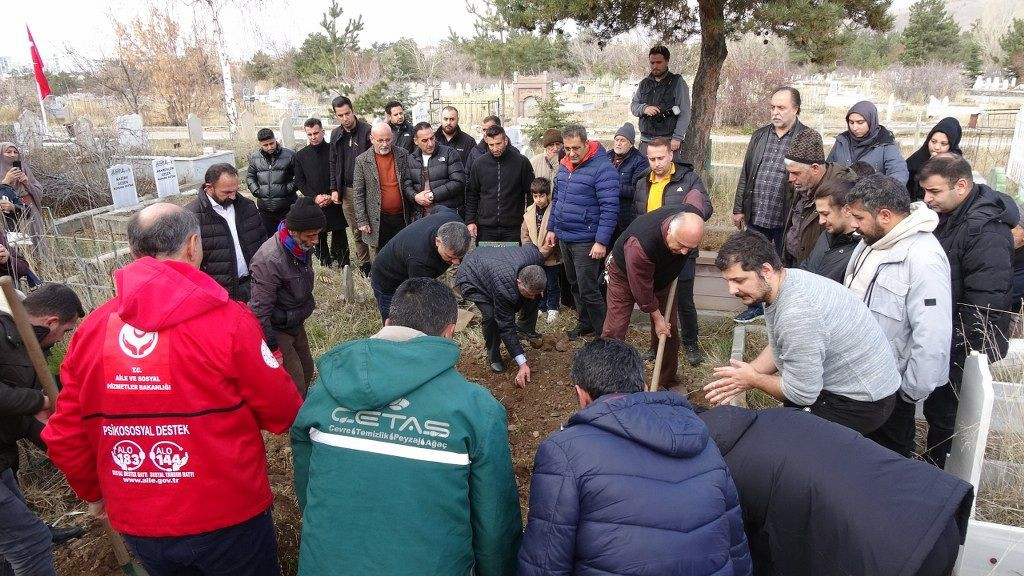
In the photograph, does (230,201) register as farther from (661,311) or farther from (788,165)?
(788,165)

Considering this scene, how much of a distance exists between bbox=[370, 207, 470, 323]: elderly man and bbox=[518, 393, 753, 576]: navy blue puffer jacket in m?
2.28

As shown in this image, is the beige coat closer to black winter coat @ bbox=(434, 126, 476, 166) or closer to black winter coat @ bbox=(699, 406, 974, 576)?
black winter coat @ bbox=(434, 126, 476, 166)

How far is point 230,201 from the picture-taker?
471cm

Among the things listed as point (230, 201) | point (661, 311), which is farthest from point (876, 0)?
point (230, 201)

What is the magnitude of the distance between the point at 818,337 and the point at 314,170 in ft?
17.4

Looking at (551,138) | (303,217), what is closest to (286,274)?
(303,217)

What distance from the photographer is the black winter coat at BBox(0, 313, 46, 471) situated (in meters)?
2.46

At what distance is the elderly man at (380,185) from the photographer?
234 inches

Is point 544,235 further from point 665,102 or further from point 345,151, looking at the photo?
Result: point 345,151

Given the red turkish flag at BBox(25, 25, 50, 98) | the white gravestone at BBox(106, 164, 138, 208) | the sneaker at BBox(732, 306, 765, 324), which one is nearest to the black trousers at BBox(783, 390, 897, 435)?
the sneaker at BBox(732, 306, 765, 324)

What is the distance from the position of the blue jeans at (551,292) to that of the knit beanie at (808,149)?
216 cm

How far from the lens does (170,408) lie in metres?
1.97

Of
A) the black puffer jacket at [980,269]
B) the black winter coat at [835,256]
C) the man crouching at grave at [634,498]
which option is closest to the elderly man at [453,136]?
the black winter coat at [835,256]

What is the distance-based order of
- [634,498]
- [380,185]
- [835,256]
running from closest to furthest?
1. [634,498]
2. [835,256]
3. [380,185]
